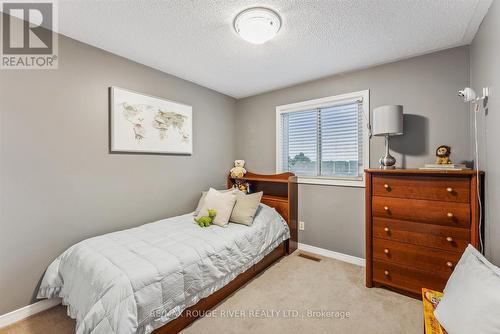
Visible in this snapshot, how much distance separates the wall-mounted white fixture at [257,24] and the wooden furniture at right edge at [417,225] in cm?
163

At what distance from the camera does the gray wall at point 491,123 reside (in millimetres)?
1487

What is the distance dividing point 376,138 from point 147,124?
2.74m

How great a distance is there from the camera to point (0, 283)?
174 cm

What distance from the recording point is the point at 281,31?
6.41ft

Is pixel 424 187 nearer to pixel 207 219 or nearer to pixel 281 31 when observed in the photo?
pixel 281 31

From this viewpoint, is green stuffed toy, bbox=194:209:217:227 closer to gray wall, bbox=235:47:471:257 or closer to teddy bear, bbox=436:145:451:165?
gray wall, bbox=235:47:471:257

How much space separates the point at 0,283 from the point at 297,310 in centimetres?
242

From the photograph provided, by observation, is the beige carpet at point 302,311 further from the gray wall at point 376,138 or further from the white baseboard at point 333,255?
the gray wall at point 376,138

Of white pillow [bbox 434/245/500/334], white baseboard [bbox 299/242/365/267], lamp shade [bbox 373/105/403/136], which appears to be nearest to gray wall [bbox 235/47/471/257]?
white baseboard [bbox 299/242/365/267]

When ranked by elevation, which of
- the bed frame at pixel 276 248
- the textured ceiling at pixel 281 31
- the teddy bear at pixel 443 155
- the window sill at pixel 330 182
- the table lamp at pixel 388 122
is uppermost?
the textured ceiling at pixel 281 31

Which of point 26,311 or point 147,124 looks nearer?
point 26,311

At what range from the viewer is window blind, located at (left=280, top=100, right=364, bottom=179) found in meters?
2.84

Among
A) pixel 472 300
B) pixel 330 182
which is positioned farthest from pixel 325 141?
pixel 472 300

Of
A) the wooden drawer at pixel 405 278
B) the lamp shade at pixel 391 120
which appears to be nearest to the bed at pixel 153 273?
the wooden drawer at pixel 405 278
